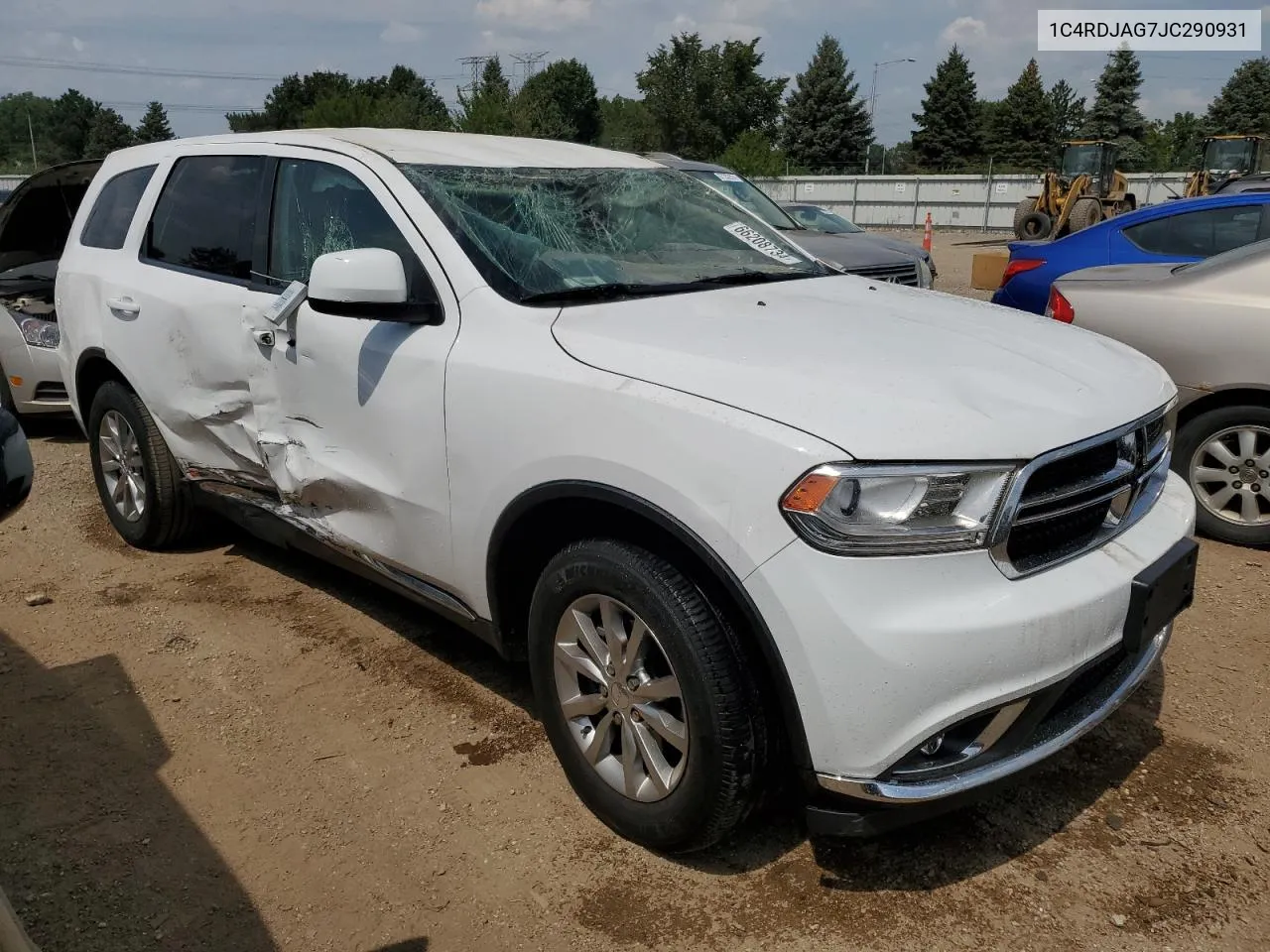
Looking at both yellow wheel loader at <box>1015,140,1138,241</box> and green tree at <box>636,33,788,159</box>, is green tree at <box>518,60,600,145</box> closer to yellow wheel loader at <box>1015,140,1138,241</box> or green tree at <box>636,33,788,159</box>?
green tree at <box>636,33,788,159</box>

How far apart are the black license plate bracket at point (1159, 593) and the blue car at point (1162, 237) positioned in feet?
13.4

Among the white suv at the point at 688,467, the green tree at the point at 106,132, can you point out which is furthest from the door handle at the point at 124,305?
the green tree at the point at 106,132

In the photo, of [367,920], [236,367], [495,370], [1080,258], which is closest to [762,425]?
[495,370]

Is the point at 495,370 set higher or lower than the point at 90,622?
higher

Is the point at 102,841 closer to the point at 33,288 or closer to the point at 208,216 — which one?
the point at 208,216

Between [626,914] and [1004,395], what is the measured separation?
5.09ft

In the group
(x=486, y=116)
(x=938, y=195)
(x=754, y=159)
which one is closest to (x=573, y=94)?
(x=486, y=116)

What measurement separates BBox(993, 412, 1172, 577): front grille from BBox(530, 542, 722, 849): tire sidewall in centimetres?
73

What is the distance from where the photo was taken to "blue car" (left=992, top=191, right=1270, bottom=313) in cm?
651

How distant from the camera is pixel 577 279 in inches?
118

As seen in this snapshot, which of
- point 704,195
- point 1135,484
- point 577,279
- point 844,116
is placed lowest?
point 1135,484

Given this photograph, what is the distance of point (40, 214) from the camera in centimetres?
736

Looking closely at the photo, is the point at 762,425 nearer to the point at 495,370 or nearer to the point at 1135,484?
the point at 495,370

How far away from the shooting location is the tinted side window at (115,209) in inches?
179
